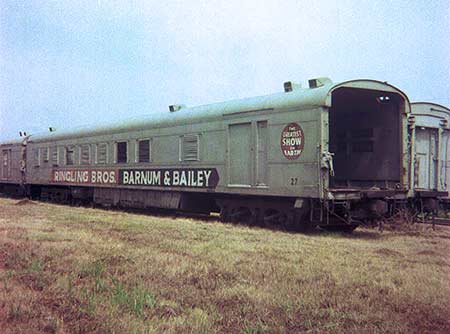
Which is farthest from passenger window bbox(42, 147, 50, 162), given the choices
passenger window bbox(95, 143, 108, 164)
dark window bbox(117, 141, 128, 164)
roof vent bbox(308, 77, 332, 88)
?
roof vent bbox(308, 77, 332, 88)

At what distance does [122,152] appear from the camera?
18750 millimetres

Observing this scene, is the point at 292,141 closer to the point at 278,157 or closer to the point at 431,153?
the point at 278,157

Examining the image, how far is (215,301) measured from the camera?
538 cm

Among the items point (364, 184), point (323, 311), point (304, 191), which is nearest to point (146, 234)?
point (304, 191)

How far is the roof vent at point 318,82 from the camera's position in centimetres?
1214

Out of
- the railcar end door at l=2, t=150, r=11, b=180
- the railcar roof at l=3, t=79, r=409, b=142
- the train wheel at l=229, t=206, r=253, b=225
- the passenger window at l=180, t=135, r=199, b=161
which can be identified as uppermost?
the railcar roof at l=3, t=79, r=409, b=142

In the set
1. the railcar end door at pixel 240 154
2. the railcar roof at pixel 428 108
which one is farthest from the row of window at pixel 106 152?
the railcar roof at pixel 428 108

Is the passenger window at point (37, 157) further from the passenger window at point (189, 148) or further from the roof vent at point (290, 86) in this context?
the roof vent at point (290, 86)

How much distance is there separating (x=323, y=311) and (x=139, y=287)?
2.06 m

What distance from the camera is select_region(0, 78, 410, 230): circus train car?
461 inches

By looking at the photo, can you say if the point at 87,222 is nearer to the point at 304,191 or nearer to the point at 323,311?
the point at 304,191

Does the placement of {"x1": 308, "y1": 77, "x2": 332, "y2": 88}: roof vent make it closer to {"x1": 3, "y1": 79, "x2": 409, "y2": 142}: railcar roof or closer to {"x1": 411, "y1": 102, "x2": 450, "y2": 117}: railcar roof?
{"x1": 3, "y1": 79, "x2": 409, "y2": 142}: railcar roof

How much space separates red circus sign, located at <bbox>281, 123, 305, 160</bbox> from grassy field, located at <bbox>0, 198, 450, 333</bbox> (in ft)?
9.03

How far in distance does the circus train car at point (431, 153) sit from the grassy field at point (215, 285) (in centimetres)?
510
